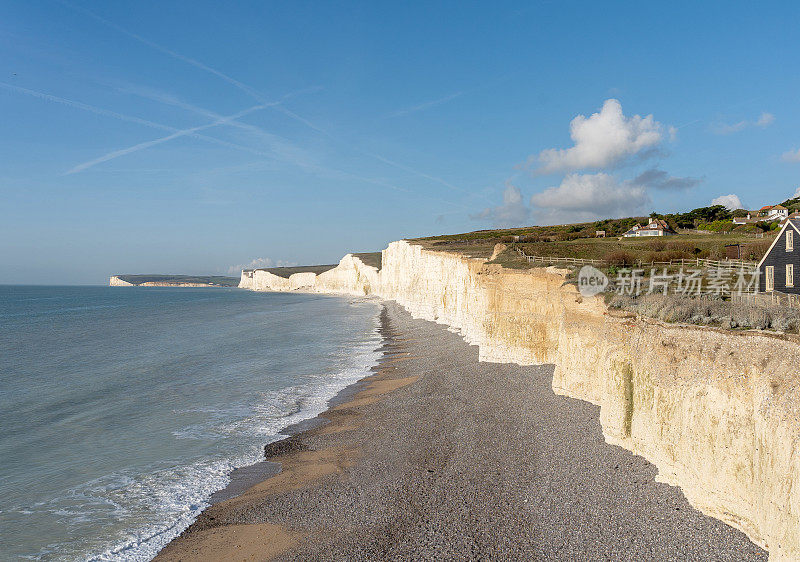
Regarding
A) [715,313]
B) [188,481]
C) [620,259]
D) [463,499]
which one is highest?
[620,259]

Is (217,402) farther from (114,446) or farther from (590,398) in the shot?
(590,398)

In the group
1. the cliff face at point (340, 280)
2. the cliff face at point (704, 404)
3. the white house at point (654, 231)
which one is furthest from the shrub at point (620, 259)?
the cliff face at point (340, 280)

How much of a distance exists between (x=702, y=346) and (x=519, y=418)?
6428 millimetres

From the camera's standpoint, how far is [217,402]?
17750mm

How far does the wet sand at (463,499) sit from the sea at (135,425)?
1.36 m

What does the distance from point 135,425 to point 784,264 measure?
2681 centimetres

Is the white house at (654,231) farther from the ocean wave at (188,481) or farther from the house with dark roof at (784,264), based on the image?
the ocean wave at (188,481)

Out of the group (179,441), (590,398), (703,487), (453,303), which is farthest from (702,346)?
(453,303)

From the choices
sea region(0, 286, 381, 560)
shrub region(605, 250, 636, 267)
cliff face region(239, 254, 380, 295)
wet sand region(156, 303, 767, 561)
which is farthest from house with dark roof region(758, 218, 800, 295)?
cliff face region(239, 254, 380, 295)

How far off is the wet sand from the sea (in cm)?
136

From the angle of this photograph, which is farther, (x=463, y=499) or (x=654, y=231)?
(x=654, y=231)

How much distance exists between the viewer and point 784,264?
63.0 ft

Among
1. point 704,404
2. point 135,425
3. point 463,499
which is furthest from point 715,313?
point 135,425

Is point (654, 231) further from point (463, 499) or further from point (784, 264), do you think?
point (463, 499)
